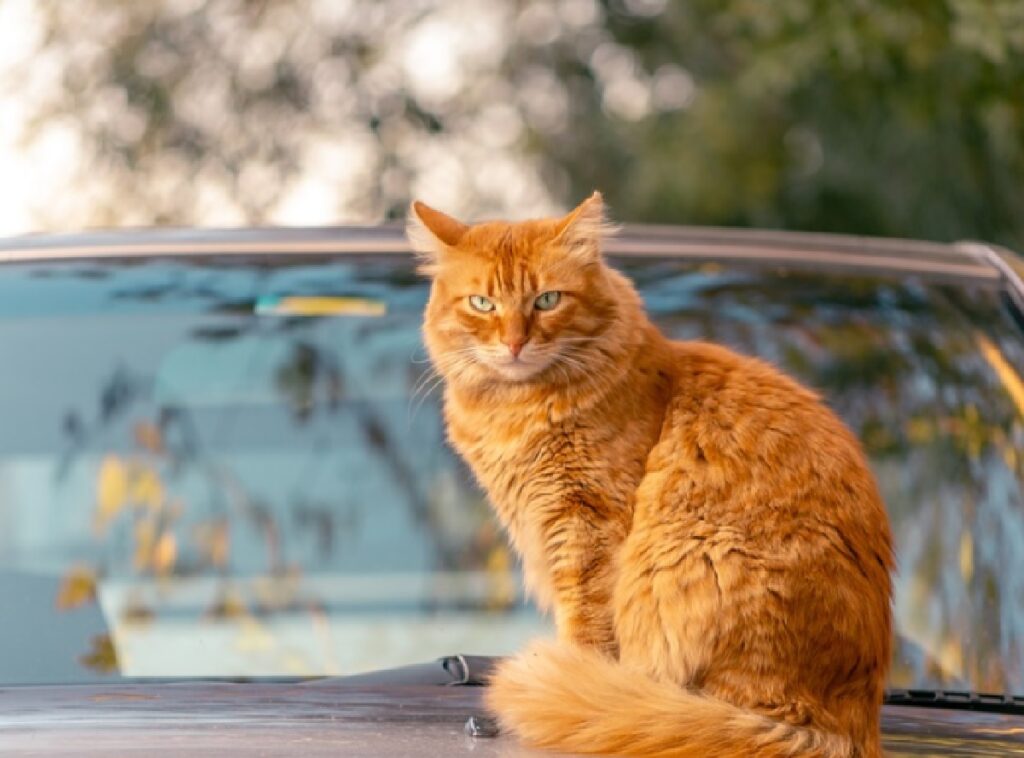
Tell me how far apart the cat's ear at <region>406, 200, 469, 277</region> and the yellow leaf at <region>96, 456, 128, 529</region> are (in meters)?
0.65

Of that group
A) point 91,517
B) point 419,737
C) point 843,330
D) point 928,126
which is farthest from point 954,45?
point 419,737

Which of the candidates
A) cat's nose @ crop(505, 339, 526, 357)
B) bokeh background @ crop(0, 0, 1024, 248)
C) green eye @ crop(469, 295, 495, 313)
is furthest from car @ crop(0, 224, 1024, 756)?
bokeh background @ crop(0, 0, 1024, 248)

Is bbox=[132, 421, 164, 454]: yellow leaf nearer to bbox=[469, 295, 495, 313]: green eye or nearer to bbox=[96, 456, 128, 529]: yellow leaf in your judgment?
bbox=[96, 456, 128, 529]: yellow leaf

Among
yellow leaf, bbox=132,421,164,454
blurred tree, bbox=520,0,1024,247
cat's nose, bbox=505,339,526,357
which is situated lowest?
yellow leaf, bbox=132,421,164,454

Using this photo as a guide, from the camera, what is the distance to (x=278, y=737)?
2.07 m

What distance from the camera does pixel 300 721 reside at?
2.20 m

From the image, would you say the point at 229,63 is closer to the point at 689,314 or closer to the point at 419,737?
the point at 689,314

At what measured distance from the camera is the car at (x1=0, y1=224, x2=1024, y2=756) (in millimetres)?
2967

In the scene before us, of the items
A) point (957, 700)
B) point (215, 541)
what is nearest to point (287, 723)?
point (215, 541)

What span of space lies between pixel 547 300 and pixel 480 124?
10.9 meters

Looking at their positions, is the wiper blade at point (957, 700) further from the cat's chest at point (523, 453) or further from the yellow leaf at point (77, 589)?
the yellow leaf at point (77, 589)

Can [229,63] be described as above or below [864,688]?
above

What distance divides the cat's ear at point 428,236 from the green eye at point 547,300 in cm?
19

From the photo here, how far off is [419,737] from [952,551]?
1.24 meters
